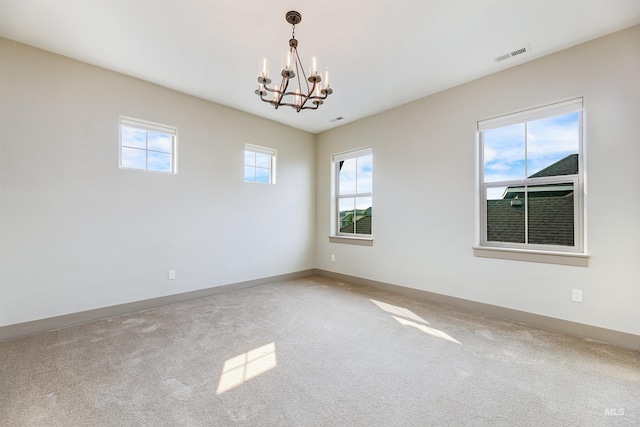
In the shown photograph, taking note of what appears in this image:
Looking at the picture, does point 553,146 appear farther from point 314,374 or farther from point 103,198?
point 103,198

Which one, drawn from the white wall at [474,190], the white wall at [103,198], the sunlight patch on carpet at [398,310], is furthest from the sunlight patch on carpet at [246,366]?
the white wall at [474,190]

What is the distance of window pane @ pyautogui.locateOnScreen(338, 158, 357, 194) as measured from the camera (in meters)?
4.94

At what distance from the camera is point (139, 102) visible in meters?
3.33

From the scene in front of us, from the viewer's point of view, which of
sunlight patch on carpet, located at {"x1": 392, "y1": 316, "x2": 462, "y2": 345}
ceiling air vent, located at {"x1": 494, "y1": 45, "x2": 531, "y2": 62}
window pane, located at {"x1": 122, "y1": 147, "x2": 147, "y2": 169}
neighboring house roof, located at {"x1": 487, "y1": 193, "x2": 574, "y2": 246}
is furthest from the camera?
window pane, located at {"x1": 122, "y1": 147, "x2": 147, "y2": 169}

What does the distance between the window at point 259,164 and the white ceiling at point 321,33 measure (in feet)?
4.40

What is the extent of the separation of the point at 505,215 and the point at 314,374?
9.25 ft

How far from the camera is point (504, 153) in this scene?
10.6 ft

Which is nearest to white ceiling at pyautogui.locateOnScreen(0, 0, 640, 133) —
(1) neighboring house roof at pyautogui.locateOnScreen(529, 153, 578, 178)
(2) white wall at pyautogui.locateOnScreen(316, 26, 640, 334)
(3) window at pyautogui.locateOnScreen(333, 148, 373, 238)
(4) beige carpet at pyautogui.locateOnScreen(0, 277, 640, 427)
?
(2) white wall at pyautogui.locateOnScreen(316, 26, 640, 334)

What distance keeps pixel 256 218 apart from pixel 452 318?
315 centimetres

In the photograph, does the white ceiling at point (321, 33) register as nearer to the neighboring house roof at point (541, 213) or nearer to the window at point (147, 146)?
the window at point (147, 146)

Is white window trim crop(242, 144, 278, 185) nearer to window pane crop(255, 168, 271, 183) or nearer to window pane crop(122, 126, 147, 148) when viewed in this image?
window pane crop(255, 168, 271, 183)

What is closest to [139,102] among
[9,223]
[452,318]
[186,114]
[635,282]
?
[186,114]

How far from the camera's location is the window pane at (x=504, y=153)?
310 centimetres

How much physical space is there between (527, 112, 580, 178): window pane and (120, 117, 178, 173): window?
4.38m
